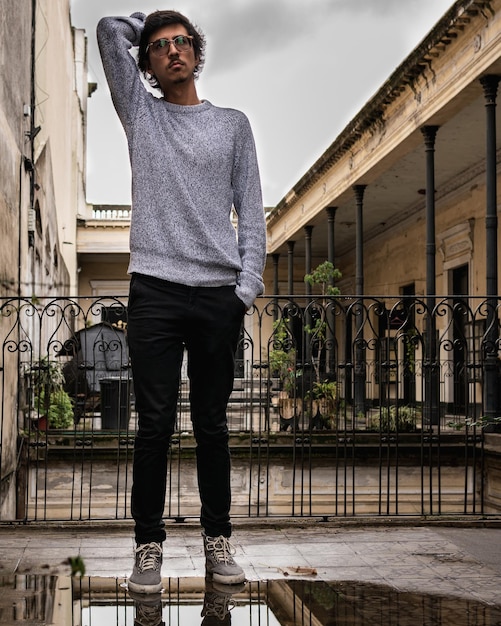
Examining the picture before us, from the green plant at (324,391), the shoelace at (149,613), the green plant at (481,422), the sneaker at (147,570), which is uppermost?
the green plant at (324,391)

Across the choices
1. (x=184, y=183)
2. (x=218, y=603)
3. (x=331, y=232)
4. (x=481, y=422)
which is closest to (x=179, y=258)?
(x=184, y=183)

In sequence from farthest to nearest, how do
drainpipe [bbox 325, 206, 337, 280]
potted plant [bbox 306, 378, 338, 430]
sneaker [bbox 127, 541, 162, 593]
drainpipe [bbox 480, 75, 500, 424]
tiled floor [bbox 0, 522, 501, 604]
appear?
1. drainpipe [bbox 325, 206, 337, 280]
2. potted plant [bbox 306, 378, 338, 430]
3. drainpipe [bbox 480, 75, 500, 424]
4. tiled floor [bbox 0, 522, 501, 604]
5. sneaker [bbox 127, 541, 162, 593]

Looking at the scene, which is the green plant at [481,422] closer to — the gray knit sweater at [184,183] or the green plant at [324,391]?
the green plant at [324,391]

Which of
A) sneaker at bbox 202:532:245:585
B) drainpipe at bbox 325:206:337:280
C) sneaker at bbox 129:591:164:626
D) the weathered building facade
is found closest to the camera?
sneaker at bbox 129:591:164:626

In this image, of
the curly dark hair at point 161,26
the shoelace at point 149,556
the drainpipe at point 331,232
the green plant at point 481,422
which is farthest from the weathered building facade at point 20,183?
the drainpipe at point 331,232

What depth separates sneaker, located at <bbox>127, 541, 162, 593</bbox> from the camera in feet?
9.27

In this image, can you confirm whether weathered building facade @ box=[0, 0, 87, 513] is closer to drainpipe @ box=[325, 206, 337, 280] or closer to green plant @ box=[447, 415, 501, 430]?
green plant @ box=[447, 415, 501, 430]

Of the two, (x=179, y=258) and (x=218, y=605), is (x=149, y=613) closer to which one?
(x=218, y=605)

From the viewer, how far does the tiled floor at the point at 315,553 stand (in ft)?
10.3

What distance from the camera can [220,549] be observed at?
2992mm

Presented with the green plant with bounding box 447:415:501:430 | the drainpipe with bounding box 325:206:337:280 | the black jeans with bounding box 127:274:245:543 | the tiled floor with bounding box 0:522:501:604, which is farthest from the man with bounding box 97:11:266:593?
the drainpipe with bounding box 325:206:337:280

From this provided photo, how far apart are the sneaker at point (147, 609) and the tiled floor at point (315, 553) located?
0.80 feet

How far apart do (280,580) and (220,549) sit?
229 mm

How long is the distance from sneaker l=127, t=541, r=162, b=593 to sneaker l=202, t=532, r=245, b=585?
7.1 inches
